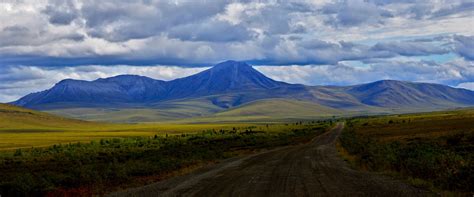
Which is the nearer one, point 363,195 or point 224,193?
point 363,195

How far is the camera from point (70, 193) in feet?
83.7

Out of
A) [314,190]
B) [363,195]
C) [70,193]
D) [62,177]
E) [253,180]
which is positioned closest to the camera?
[363,195]

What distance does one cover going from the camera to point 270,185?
26.0 metres

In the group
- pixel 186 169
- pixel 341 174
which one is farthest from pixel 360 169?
pixel 186 169

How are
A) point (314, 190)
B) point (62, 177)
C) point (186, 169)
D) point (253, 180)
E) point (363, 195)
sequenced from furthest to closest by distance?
point (186, 169), point (62, 177), point (253, 180), point (314, 190), point (363, 195)

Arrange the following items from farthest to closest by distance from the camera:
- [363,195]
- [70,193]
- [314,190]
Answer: [70,193] < [314,190] < [363,195]

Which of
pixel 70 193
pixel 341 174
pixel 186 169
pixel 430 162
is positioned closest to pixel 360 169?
pixel 341 174

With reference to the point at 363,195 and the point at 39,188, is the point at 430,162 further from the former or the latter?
the point at 39,188

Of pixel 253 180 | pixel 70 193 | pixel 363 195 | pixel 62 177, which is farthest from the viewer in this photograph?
pixel 62 177

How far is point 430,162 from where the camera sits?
2686cm

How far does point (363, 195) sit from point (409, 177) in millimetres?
5807

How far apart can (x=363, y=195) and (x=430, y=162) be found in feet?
23.5

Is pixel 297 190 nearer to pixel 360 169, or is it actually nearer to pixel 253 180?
pixel 253 180

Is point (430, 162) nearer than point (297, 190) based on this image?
No
